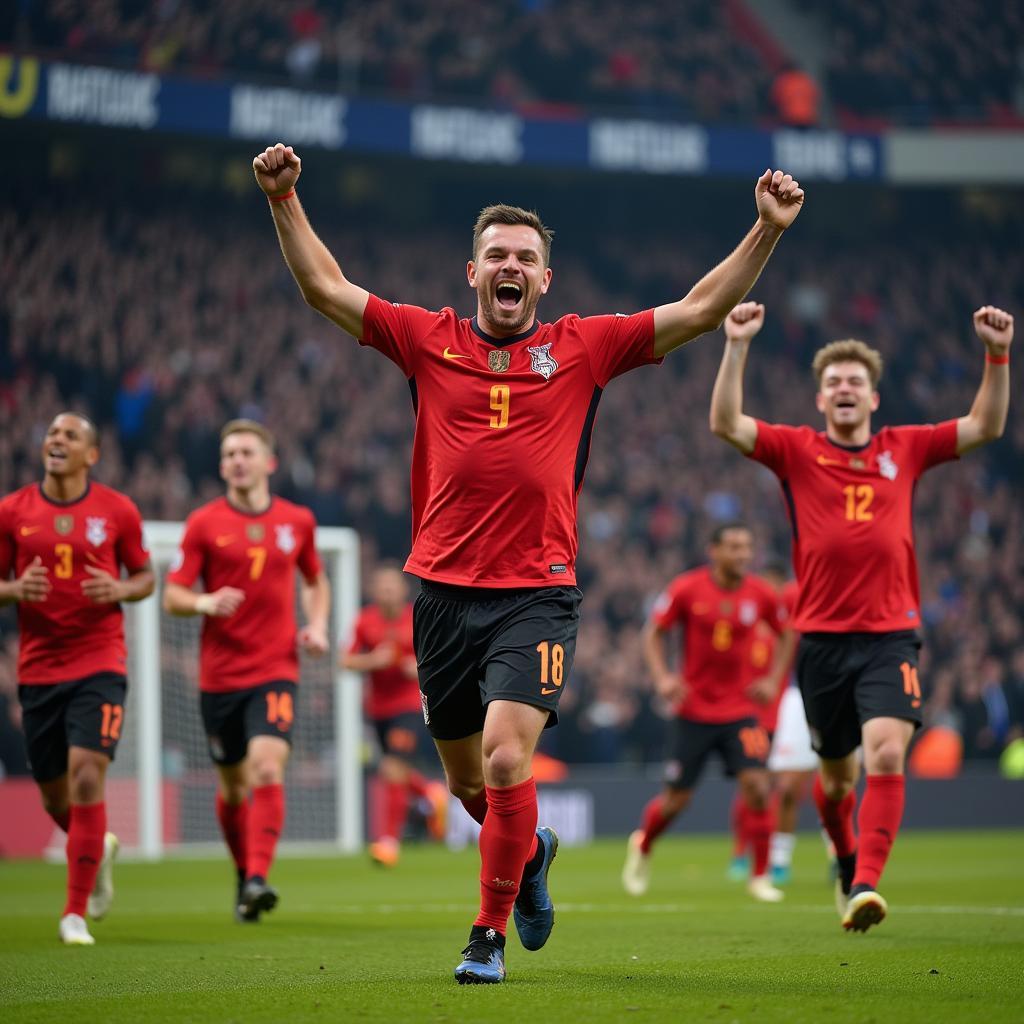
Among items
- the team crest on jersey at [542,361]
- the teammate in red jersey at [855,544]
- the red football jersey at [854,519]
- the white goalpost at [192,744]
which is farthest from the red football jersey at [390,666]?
the team crest on jersey at [542,361]

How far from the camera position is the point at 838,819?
872cm

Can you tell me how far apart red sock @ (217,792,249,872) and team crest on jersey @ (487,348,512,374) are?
14.5 feet

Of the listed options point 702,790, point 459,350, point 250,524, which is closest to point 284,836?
point 702,790

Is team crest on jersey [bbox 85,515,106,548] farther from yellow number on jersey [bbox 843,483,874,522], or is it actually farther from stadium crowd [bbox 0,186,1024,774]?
stadium crowd [bbox 0,186,1024,774]

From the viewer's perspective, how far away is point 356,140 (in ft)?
94.2

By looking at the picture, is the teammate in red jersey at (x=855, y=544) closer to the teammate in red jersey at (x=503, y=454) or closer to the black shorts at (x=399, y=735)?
the teammate in red jersey at (x=503, y=454)

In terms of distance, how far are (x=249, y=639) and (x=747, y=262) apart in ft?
15.0

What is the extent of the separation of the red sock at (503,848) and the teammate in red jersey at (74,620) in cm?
314

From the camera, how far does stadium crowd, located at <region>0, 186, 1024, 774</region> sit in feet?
79.6

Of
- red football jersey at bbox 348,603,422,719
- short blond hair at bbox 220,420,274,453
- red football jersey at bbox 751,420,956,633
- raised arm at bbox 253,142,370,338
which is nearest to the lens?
raised arm at bbox 253,142,370,338

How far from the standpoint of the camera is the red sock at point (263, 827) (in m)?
9.30

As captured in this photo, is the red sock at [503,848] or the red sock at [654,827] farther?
the red sock at [654,827]

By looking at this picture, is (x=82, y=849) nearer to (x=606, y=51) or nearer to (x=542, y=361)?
(x=542, y=361)

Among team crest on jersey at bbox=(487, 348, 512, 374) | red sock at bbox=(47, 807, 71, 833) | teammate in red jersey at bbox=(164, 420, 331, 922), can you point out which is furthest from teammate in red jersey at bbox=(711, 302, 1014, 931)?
red sock at bbox=(47, 807, 71, 833)
